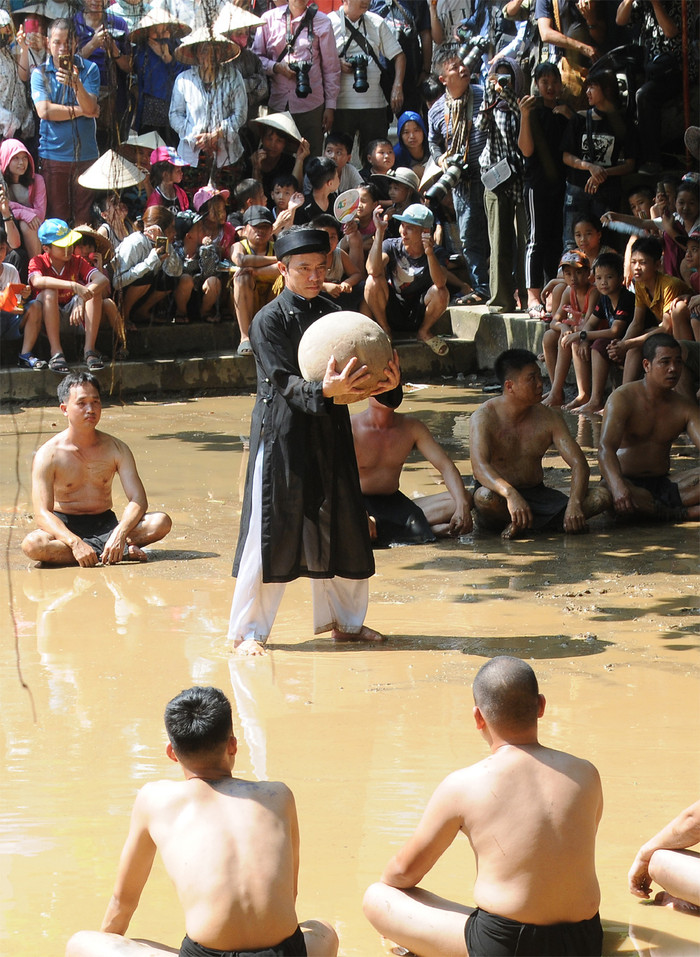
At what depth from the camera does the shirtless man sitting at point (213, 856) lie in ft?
9.14

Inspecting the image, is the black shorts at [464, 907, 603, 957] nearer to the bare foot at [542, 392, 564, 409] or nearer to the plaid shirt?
the bare foot at [542, 392, 564, 409]

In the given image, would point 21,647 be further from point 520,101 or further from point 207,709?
point 520,101

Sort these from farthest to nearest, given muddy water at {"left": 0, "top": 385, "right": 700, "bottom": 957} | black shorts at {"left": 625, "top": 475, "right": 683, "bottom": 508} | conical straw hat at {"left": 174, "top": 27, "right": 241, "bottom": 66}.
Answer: conical straw hat at {"left": 174, "top": 27, "right": 241, "bottom": 66}, black shorts at {"left": 625, "top": 475, "right": 683, "bottom": 508}, muddy water at {"left": 0, "top": 385, "right": 700, "bottom": 957}

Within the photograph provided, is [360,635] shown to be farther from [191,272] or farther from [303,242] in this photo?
[191,272]

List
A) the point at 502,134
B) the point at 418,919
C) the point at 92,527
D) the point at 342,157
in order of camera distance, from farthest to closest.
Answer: the point at 342,157 < the point at 502,134 < the point at 92,527 < the point at 418,919

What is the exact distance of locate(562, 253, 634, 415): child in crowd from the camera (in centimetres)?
1051

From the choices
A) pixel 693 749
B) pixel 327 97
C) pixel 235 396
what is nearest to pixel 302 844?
pixel 693 749

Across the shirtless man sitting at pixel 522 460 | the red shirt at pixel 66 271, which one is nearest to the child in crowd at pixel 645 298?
the shirtless man sitting at pixel 522 460

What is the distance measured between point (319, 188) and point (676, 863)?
10.3 meters

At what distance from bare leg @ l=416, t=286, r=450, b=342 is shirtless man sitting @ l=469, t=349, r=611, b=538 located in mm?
5194

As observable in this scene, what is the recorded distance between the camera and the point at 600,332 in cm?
1059

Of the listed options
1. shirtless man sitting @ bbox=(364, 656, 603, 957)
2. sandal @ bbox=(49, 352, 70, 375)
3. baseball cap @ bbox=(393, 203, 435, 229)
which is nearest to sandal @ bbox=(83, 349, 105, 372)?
sandal @ bbox=(49, 352, 70, 375)

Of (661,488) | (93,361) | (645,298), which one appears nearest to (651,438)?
(661,488)

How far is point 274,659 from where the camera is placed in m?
5.44
